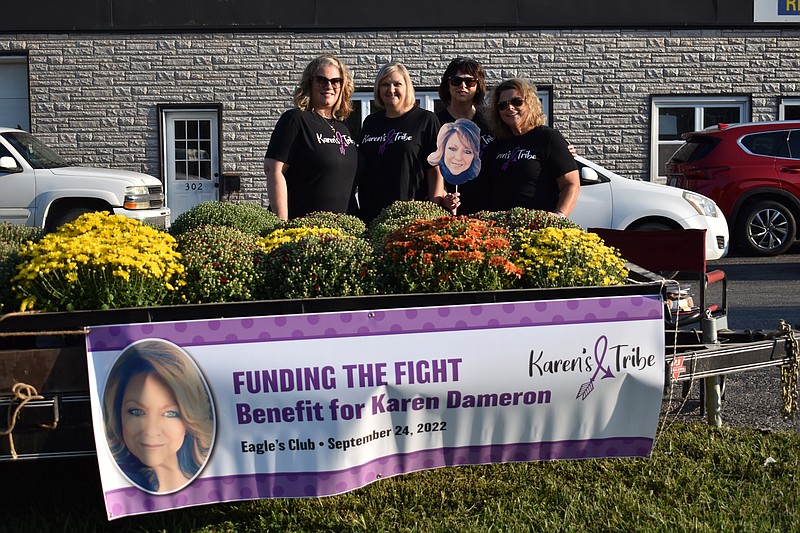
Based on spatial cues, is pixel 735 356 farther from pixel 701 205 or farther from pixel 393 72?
pixel 701 205

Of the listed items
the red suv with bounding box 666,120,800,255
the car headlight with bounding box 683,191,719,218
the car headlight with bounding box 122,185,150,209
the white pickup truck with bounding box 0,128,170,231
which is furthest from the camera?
the red suv with bounding box 666,120,800,255

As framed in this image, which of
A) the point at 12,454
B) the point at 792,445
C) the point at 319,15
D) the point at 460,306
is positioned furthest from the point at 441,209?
the point at 319,15

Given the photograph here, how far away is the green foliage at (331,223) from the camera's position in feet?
15.8

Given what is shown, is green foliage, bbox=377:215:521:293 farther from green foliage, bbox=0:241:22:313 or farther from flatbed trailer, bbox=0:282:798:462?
green foliage, bbox=0:241:22:313

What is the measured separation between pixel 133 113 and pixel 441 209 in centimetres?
1179

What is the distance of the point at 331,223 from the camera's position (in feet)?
16.0

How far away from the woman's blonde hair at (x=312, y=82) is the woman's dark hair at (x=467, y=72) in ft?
1.97

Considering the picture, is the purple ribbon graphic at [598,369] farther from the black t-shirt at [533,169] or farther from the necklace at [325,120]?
the necklace at [325,120]

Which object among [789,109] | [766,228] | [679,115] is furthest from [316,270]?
[789,109]

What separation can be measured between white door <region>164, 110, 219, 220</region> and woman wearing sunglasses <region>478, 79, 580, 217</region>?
1128 cm

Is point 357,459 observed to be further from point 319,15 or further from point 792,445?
point 319,15

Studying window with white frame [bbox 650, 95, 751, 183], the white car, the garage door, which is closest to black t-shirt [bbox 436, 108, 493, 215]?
the white car

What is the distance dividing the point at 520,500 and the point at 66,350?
76.5 inches

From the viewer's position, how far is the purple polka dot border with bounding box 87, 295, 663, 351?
A: 11.1ft
